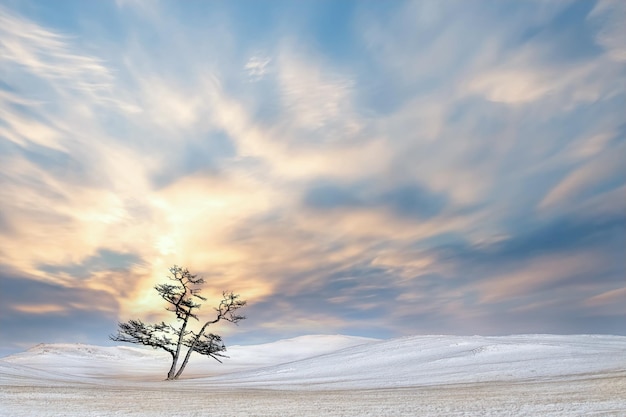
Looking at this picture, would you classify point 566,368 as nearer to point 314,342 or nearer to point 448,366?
point 448,366

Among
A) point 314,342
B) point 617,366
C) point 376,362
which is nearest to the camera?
point 617,366

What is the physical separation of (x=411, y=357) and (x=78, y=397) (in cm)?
3066

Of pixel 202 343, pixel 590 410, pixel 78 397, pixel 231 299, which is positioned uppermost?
pixel 231 299

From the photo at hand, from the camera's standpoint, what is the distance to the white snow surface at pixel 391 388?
13.6m

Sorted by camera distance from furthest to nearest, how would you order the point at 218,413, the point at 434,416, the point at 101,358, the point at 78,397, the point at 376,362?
the point at 101,358
the point at 376,362
the point at 78,397
the point at 218,413
the point at 434,416

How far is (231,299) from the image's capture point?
4712cm

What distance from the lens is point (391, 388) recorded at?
24.0 metres

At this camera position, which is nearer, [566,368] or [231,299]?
[566,368]

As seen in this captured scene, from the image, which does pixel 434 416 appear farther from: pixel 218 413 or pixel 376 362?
pixel 376 362

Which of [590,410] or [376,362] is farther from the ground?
[376,362]

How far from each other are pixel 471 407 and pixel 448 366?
22665 mm

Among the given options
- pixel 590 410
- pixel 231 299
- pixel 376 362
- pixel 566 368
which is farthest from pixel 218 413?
pixel 231 299

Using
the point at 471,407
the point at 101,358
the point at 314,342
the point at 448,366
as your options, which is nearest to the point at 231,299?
the point at 448,366

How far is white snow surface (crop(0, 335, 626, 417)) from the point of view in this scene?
13562 millimetres
